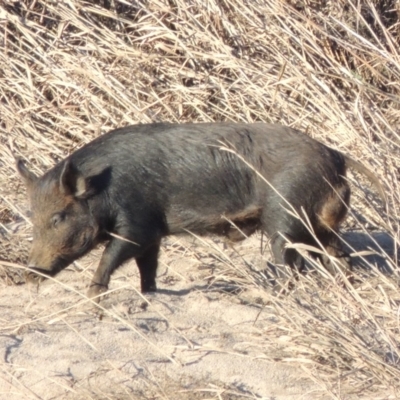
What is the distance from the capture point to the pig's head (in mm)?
5621

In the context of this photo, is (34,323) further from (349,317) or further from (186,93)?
(186,93)

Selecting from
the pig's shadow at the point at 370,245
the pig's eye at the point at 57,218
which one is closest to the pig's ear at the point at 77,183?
the pig's eye at the point at 57,218

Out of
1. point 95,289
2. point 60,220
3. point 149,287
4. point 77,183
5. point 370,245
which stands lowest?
point 370,245

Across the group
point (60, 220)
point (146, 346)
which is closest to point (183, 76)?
point (60, 220)

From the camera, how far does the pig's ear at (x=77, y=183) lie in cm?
562

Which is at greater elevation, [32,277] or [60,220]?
[60,220]

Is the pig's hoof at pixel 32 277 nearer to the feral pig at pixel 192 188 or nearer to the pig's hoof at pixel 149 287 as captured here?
the feral pig at pixel 192 188

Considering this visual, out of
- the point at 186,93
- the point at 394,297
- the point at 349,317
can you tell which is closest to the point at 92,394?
the point at 349,317

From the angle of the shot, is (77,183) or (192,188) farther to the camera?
(192,188)

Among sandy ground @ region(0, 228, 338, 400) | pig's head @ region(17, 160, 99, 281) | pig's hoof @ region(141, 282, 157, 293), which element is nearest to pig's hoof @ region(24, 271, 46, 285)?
pig's head @ region(17, 160, 99, 281)

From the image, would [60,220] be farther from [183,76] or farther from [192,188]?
[183,76]

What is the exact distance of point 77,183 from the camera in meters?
5.68

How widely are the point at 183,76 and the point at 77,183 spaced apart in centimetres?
192

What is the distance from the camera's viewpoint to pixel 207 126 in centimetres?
602
